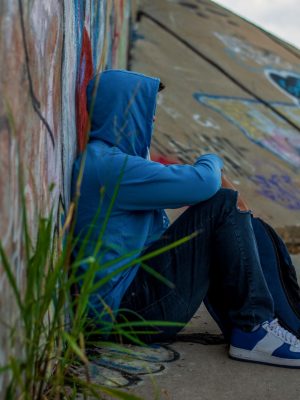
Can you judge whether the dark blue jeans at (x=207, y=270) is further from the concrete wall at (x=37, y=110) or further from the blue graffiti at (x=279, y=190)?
the blue graffiti at (x=279, y=190)

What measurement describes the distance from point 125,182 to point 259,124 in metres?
5.36

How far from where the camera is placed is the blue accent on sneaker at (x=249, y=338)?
9.62 feet

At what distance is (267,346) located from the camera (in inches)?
115

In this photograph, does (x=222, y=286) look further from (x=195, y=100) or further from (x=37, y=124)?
(x=195, y=100)

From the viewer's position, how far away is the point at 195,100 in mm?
7934

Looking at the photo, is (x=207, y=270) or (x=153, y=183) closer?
(x=153, y=183)

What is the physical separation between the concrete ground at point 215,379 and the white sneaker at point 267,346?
30 mm

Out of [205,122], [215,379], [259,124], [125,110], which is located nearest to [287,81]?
[259,124]

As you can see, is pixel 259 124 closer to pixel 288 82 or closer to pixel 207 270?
pixel 288 82

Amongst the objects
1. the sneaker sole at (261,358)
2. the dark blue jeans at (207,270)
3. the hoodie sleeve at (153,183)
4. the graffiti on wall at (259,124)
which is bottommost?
the graffiti on wall at (259,124)

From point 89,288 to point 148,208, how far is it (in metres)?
0.99

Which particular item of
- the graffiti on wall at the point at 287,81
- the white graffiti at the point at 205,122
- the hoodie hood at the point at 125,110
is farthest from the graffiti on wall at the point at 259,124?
the hoodie hood at the point at 125,110

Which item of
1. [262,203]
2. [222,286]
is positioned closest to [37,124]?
[222,286]

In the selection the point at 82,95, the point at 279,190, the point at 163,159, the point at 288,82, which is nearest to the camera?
the point at 82,95
